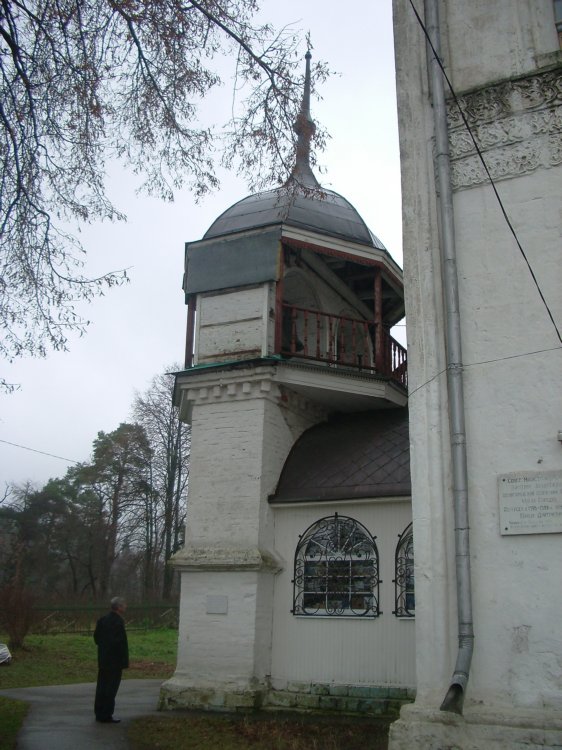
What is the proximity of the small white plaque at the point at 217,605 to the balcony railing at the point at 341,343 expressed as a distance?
4032 millimetres

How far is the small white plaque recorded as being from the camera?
11195mm

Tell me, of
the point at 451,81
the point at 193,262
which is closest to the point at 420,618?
A: the point at 451,81

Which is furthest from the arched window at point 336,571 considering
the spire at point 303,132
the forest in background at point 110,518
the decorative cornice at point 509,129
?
the forest in background at point 110,518

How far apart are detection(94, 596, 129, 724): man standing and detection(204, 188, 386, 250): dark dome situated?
274 inches

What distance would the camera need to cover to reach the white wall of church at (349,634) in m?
10.4

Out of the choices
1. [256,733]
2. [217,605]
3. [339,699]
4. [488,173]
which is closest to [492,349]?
[488,173]

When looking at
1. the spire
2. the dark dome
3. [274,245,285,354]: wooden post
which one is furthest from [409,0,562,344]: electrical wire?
the dark dome

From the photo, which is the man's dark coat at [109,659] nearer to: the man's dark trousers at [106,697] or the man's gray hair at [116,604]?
the man's dark trousers at [106,697]

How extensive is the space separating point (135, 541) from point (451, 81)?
3393cm

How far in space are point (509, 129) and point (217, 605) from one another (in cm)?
785

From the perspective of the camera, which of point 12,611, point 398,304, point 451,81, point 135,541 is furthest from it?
point 135,541

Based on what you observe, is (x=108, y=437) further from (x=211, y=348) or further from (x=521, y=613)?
(x=521, y=613)

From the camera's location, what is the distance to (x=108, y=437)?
41.9 meters

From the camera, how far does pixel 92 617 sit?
106 ft
